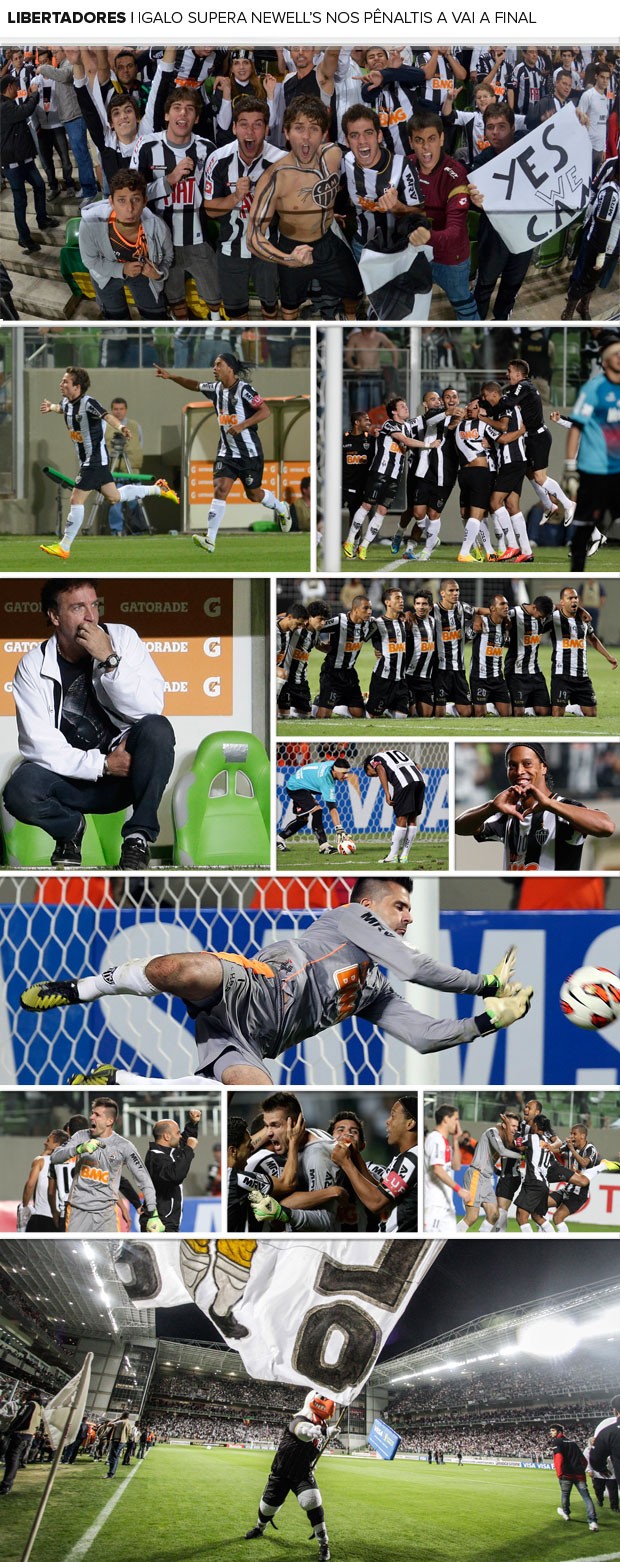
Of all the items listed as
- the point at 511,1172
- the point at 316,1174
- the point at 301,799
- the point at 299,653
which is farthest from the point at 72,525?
the point at 511,1172

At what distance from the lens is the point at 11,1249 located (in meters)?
3.55

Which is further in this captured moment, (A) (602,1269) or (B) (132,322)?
(A) (602,1269)

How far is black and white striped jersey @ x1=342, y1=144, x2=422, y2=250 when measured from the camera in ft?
11.0

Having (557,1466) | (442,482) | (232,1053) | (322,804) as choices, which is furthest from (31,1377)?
(442,482)

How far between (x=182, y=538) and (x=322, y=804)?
68cm

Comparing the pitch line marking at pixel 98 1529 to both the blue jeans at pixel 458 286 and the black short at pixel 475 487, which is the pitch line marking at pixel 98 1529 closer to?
the black short at pixel 475 487

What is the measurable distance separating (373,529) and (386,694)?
377mm

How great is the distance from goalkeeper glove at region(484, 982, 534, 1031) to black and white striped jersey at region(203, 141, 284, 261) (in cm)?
176

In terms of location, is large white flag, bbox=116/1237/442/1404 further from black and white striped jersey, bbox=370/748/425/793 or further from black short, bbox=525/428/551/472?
black short, bbox=525/428/551/472

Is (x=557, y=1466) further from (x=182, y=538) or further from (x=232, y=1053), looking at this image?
(x=182, y=538)

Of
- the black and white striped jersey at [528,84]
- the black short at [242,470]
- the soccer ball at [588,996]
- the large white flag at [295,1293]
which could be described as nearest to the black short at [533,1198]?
the large white flag at [295,1293]

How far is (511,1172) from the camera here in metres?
3.54

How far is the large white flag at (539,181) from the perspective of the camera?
337 cm

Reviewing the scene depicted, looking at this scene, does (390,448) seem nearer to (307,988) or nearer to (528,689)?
A: (528,689)
